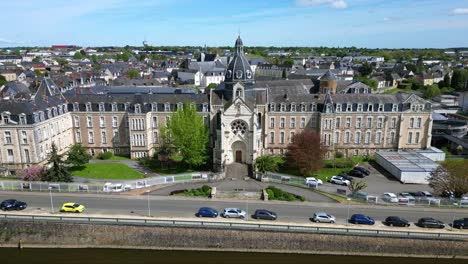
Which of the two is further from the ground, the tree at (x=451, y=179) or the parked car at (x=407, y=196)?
the tree at (x=451, y=179)

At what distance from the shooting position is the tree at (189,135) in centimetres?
5556

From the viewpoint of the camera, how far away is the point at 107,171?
184 feet

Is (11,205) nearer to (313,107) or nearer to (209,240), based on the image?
(209,240)

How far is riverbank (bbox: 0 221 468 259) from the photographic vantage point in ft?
118

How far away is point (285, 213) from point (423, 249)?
1495 centimetres

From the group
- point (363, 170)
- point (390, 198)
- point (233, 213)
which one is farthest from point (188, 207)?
point (363, 170)

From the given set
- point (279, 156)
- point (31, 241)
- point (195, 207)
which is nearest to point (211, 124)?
point (279, 156)

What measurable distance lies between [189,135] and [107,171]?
590 inches

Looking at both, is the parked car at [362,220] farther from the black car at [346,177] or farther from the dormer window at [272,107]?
the dormer window at [272,107]

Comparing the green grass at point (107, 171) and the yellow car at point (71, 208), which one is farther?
the green grass at point (107, 171)

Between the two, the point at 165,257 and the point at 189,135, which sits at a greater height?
the point at 189,135

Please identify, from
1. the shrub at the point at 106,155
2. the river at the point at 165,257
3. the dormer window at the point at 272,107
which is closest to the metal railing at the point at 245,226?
the river at the point at 165,257

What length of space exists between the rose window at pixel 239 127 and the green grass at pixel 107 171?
16955 mm

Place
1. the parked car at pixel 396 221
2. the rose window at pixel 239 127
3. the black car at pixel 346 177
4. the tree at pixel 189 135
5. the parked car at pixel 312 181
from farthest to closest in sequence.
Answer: the rose window at pixel 239 127
the tree at pixel 189 135
the black car at pixel 346 177
the parked car at pixel 312 181
the parked car at pixel 396 221
